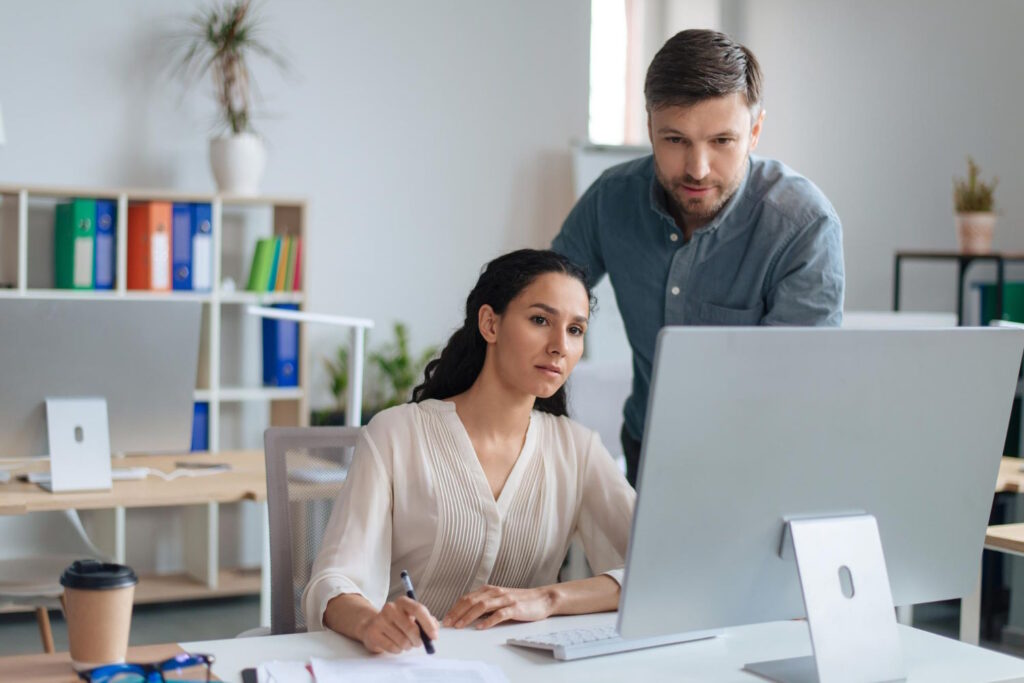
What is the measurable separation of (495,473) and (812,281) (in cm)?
63

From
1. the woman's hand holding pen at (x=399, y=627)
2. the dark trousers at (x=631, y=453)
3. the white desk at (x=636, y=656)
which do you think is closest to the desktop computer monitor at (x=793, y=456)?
the white desk at (x=636, y=656)

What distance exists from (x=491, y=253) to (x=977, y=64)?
84.3 inches

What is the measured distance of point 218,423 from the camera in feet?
15.2

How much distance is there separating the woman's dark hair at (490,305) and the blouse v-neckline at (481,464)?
8cm

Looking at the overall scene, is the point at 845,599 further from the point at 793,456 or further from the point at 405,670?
the point at 405,670

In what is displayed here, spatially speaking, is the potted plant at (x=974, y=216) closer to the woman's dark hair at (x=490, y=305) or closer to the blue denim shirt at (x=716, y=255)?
the blue denim shirt at (x=716, y=255)

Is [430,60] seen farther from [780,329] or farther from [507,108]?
[780,329]

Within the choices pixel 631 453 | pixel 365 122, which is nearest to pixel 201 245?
pixel 365 122

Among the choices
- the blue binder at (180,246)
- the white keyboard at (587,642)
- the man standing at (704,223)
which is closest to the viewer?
the white keyboard at (587,642)

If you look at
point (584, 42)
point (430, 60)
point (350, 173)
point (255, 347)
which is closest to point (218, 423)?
point (255, 347)

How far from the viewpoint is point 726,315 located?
2174 millimetres

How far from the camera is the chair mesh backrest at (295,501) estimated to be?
75.2 inches

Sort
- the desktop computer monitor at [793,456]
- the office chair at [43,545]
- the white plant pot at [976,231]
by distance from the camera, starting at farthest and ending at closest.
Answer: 1. the white plant pot at [976,231]
2. the office chair at [43,545]
3. the desktop computer monitor at [793,456]

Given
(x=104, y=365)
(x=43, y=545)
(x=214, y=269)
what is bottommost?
(x=43, y=545)
